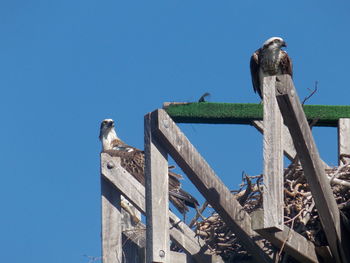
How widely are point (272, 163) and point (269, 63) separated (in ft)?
14.1

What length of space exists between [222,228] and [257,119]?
0.91m

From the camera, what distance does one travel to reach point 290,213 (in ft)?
21.6

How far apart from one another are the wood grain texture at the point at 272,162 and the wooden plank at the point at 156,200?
0.72 metres

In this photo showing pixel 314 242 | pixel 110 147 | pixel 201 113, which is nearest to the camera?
pixel 314 242

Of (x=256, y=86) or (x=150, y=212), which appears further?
(x=256, y=86)

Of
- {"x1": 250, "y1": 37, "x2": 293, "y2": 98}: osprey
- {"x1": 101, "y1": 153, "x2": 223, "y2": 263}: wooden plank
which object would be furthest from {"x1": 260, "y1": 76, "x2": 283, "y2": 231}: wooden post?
{"x1": 250, "y1": 37, "x2": 293, "y2": 98}: osprey

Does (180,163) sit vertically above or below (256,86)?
below

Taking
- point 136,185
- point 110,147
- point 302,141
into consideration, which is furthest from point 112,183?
point 110,147

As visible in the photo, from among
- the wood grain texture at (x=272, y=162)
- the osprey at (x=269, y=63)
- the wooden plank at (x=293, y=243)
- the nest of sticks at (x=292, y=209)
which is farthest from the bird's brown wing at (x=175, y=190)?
the wood grain texture at (x=272, y=162)

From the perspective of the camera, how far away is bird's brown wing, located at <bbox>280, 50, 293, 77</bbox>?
30.8ft

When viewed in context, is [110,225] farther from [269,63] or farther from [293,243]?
[269,63]

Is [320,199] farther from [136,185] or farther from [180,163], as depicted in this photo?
[136,185]

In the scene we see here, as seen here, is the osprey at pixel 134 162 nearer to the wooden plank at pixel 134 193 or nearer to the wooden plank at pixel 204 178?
the wooden plank at pixel 134 193

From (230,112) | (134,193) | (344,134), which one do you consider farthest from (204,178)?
(344,134)
